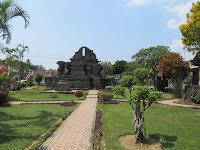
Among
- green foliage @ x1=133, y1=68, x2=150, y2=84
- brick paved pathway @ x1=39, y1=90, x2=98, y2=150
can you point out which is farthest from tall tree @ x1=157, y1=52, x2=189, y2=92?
green foliage @ x1=133, y1=68, x2=150, y2=84

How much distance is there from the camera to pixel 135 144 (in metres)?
5.44

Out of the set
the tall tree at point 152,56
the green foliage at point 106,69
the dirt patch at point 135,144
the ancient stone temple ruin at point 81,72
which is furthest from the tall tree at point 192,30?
the green foliage at point 106,69

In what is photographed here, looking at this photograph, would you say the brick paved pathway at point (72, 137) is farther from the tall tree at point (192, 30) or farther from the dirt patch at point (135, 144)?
the tall tree at point (192, 30)

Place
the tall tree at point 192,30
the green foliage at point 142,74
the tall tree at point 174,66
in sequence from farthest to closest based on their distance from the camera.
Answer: the tall tree at point 174,66
the tall tree at point 192,30
the green foliage at point 142,74

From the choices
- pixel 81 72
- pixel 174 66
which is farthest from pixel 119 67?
pixel 174 66

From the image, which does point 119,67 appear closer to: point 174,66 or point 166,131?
point 174,66

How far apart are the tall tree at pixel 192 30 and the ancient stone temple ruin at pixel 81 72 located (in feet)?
65.4

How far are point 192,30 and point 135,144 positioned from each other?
8930 mm

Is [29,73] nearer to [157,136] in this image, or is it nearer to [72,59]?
[72,59]

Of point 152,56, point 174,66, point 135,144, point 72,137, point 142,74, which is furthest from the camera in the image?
point 152,56

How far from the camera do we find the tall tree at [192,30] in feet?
35.3

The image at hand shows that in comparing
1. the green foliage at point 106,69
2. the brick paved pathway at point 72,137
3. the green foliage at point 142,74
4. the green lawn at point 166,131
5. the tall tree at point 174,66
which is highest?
the green foliage at point 106,69

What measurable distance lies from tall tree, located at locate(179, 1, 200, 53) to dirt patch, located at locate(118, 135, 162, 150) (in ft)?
27.2

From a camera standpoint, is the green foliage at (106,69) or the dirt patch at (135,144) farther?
the green foliage at (106,69)
